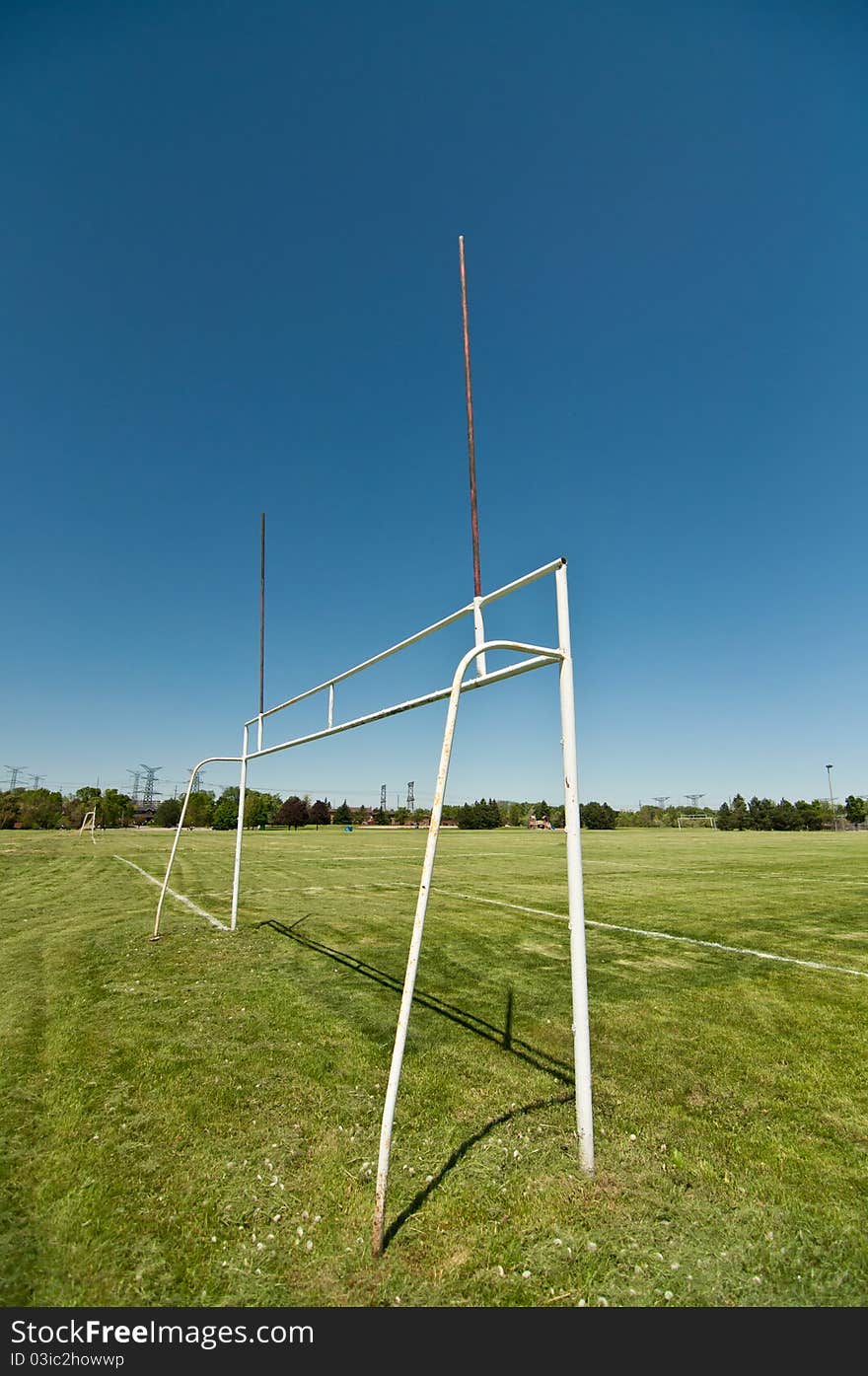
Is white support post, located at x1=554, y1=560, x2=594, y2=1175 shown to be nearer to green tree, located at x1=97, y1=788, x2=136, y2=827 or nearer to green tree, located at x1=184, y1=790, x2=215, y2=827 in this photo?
green tree, located at x1=97, y1=788, x2=136, y2=827

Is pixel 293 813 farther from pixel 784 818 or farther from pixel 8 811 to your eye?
pixel 784 818

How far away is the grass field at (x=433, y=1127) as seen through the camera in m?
2.28

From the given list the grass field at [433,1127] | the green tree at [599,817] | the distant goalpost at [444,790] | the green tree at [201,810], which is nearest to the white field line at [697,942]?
the grass field at [433,1127]

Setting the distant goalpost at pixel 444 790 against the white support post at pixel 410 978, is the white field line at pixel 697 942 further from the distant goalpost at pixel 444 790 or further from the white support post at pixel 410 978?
the white support post at pixel 410 978

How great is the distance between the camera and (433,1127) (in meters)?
3.36

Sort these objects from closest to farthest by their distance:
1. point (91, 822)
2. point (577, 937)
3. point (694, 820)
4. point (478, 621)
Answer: point (577, 937) < point (478, 621) < point (91, 822) < point (694, 820)

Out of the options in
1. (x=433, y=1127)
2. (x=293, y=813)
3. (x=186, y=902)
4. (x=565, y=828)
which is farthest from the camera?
(x=293, y=813)

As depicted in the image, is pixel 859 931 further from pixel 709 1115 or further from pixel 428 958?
pixel 709 1115

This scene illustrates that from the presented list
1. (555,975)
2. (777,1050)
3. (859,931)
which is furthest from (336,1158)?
(859,931)

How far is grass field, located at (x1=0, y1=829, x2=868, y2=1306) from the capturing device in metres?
2.28

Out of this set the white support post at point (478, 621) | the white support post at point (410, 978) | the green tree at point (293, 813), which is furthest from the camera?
the green tree at point (293, 813)

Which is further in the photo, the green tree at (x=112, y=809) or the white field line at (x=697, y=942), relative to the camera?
the green tree at (x=112, y=809)

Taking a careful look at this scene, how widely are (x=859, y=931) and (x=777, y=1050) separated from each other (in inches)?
247

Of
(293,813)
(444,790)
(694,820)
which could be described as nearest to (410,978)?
(444,790)
